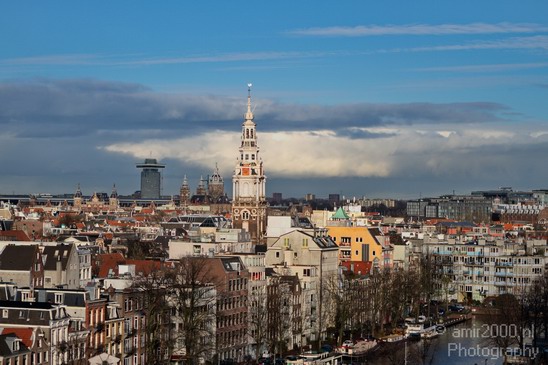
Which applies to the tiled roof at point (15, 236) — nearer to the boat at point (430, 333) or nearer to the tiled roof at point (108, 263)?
the tiled roof at point (108, 263)

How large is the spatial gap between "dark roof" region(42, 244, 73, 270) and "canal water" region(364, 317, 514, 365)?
19.2m

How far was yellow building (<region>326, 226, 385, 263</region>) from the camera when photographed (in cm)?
11688

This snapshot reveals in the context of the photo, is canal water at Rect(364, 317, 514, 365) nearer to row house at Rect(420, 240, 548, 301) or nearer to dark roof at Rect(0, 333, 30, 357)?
dark roof at Rect(0, 333, 30, 357)

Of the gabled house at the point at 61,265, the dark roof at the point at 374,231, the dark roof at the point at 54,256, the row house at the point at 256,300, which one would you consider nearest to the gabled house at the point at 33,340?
the row house at the point at 256,300

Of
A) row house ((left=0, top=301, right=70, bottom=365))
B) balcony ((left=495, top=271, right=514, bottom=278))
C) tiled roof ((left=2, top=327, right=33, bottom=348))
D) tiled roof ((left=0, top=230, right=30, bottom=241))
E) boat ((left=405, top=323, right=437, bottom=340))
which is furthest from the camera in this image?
balcony ((left=495, top=271, right=514, bottom=278))

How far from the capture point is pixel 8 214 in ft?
653

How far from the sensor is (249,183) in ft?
513

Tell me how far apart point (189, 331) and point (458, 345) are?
27253 millimetres

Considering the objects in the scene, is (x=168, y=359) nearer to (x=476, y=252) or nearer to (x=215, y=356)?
(x=215, y=356)

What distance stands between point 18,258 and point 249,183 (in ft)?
259

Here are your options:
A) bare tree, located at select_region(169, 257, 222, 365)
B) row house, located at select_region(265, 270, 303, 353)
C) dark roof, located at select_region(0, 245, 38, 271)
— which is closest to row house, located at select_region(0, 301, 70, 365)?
bare tree, located at select_region(169, 257, 222, 365)

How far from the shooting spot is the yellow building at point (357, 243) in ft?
383

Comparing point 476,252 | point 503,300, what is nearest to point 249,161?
point 476,252

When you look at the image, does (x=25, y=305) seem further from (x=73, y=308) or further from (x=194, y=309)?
(x=194, y=309)
